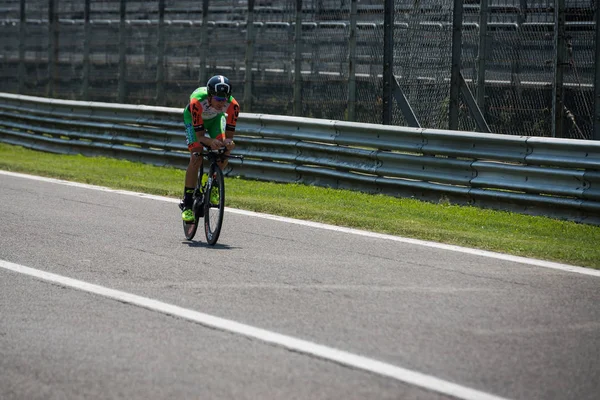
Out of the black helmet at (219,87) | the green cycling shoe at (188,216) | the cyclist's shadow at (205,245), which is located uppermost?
the black helmet at (219,87)

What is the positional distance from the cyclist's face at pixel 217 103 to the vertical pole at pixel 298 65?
7.19 meters

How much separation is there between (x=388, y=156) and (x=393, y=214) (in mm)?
1786

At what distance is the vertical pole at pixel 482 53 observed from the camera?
1459cm

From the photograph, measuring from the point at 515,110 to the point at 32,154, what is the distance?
1039cm

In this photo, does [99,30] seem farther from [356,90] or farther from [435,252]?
[435,252]

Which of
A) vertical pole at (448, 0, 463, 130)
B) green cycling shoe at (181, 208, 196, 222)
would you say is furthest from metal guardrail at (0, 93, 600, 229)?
green cycling shoe at (181, 208, 196, 222)

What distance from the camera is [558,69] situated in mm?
13172

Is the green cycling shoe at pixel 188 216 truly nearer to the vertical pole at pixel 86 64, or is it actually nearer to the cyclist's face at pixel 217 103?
the cyclist's face at pixel 217 103

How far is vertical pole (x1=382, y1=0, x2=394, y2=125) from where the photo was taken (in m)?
15.4

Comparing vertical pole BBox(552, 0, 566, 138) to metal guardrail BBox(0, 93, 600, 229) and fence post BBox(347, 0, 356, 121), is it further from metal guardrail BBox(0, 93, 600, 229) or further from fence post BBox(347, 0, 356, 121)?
fence post BBox(347, 0, 356, 121)

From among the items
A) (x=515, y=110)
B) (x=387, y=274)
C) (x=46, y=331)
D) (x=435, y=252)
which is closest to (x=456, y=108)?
(x=515, y=110)

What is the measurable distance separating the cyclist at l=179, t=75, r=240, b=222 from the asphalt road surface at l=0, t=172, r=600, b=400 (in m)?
0.57

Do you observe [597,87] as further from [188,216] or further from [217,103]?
[188,216]

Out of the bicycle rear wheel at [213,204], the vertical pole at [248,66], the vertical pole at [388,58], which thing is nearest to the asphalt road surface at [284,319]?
the bicycle rear wheel at [213,204]
